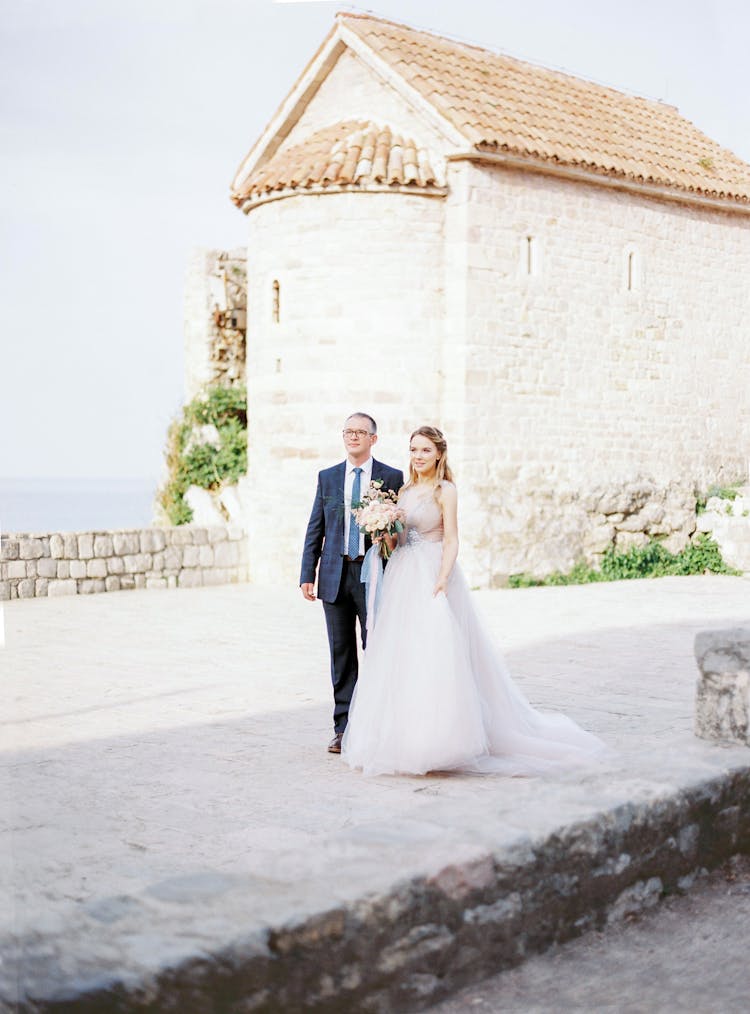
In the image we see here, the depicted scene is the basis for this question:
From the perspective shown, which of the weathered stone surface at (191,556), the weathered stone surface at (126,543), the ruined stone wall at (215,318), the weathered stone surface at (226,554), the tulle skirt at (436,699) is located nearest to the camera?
the tulle skirt at (436,699)

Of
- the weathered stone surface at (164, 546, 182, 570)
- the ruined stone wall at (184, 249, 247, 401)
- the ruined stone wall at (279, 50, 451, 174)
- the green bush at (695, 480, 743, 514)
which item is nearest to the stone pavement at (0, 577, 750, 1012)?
the weathered stone surface at (164, 546, 182, 570)

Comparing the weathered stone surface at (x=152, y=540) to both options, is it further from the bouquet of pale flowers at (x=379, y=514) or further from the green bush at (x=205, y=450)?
the bouquet of pale flowers at (x=379, y=514)

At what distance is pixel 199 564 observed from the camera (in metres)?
16.4

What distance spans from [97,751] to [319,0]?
4.23m

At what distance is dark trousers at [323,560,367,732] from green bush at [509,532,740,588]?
9.21 meters

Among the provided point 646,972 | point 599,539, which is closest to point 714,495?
point 599,539

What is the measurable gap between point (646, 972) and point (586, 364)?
13898 mm

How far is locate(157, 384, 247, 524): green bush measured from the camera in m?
17.7

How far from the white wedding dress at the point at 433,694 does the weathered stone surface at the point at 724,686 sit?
1.41 m

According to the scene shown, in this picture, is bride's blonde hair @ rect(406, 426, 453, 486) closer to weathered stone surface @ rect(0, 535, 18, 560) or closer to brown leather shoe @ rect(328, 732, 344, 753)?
brown leather shoe @ rect(328, 732, 344, 753)

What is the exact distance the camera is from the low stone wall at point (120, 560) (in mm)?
14883

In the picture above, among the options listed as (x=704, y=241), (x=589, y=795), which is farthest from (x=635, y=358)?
(x=589, y=795)

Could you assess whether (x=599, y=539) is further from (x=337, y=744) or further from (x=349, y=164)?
(x=337, y=744)

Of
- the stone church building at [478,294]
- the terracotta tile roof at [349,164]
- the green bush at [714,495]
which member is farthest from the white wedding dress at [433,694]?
the green bush at [714,495]
